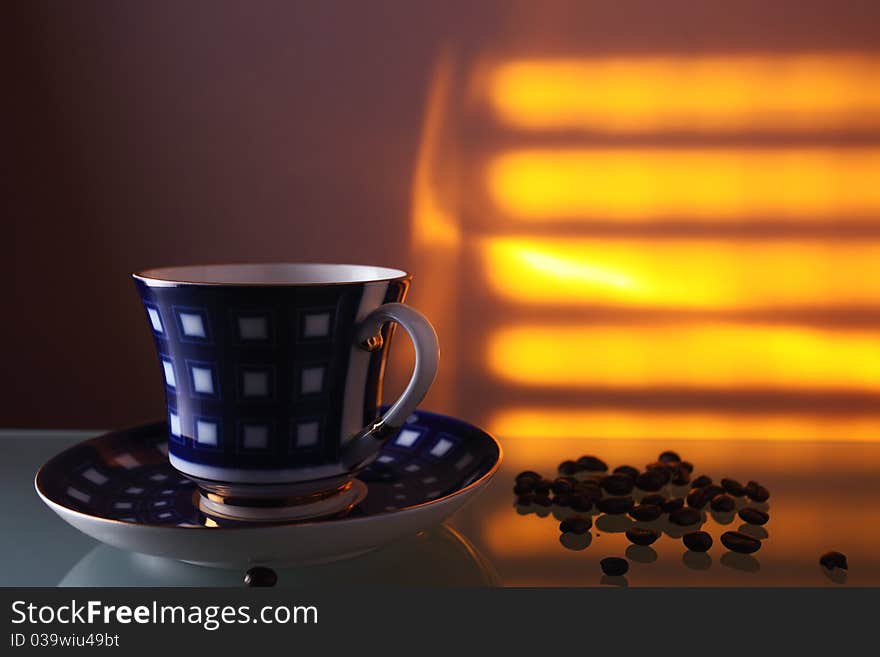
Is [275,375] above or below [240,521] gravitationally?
above

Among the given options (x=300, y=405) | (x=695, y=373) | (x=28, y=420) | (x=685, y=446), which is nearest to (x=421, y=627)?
(x=300, y=405)

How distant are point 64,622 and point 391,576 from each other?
0.19 meters

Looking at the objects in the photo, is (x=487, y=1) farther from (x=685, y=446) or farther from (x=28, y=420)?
(x=28, y=420)

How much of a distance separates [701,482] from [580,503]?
0.13 m

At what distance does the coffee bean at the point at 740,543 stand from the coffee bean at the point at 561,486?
139mm

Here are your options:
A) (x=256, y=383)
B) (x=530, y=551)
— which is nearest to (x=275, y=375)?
(x=256, y=383)

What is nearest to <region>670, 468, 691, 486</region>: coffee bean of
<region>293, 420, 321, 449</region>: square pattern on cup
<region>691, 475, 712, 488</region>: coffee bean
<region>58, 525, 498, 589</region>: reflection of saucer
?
<region>691, 475, 712, 488</region>: coffee bean

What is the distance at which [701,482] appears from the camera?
71 centimetres

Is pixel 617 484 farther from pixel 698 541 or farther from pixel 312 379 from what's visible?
pixel 312 379

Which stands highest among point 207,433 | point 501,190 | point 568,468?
point 501,190

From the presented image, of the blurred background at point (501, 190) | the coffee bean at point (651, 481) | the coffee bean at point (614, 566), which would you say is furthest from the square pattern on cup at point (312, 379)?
the blurred background at point (501, 190)

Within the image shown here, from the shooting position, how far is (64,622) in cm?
46

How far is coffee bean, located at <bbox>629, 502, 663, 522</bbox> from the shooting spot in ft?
2.06

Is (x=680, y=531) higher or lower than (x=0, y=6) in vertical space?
lower
